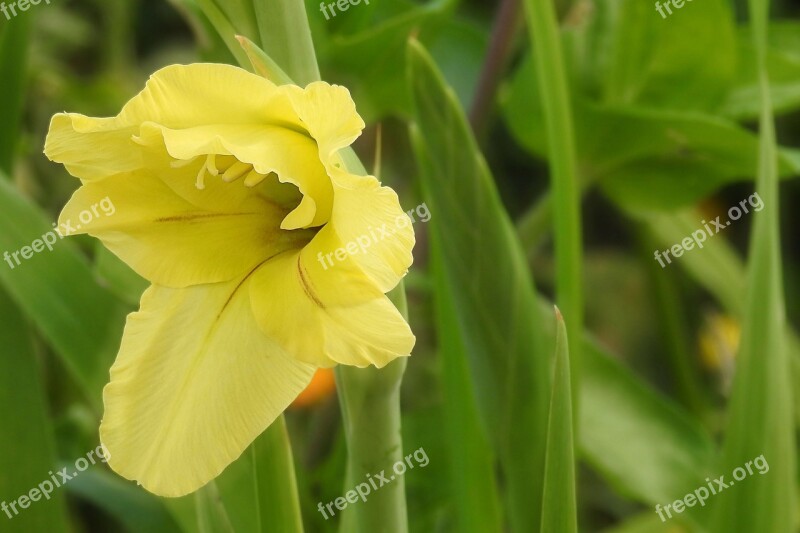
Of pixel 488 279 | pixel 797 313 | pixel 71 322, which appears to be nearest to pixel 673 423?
pixel 488 279

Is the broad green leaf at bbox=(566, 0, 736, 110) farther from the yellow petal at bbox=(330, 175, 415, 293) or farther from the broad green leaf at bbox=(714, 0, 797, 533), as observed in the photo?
the yellow petal at bbox=(330, 175, 415, 293)

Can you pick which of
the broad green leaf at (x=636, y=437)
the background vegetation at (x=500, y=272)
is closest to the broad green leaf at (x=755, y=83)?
the background vegetation at (x=500, y=272)

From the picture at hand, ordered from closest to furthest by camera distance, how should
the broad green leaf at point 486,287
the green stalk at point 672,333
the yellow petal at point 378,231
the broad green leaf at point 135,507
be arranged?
the yellow petal at point 378,231 < the broad green leaf at point 486,287 < the broad green leaf at point 135,507 < the green stalk at point 672,333

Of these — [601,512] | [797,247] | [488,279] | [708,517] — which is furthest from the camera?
[797,247]

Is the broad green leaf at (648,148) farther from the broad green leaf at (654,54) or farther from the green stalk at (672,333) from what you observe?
the green stalk at (672,333)

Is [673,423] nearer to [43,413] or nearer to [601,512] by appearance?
[43,413]

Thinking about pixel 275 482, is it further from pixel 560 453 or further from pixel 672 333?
pixel 672 333
